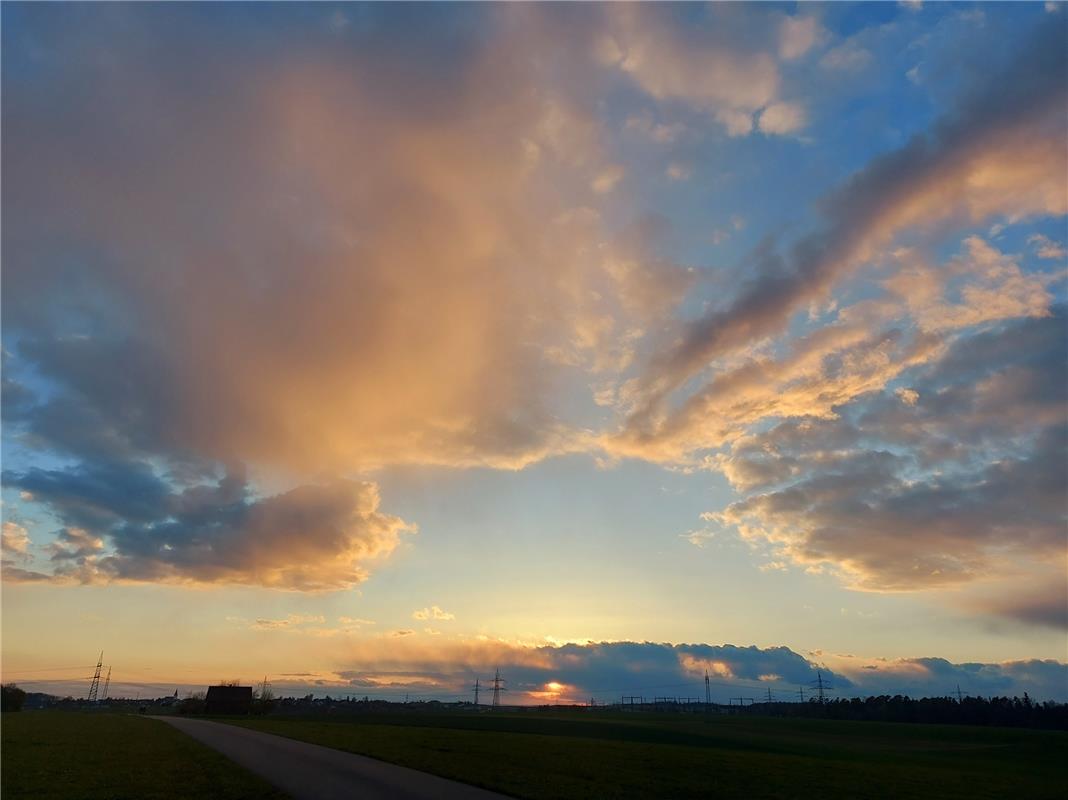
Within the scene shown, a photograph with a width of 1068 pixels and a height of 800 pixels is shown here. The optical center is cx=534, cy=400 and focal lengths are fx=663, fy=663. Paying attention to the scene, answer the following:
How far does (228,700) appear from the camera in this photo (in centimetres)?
15125

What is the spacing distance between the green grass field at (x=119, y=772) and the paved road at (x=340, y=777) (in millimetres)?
1360

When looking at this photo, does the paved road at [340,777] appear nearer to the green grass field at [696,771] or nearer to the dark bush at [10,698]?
the green grass field at [696,771]

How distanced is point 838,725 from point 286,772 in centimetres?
13516

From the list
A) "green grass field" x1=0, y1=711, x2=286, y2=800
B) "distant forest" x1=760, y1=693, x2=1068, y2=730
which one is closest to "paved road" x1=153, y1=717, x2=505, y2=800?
"green grass field" x1=0, y1=711, x2=286, y2=800

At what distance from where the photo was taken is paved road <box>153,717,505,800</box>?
28034mm

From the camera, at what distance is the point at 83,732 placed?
211 ft

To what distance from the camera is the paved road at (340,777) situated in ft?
92.0

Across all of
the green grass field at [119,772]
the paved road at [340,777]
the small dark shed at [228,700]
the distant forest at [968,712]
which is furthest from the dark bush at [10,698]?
the distant forest at [968,712]

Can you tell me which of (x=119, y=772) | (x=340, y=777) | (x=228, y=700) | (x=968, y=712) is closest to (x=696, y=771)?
(x=340, y=777)

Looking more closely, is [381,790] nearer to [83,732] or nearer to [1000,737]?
[83,732]

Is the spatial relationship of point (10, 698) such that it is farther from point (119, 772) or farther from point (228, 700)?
point (119, 772)

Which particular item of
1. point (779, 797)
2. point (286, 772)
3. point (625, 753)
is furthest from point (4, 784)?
point (625, 753)

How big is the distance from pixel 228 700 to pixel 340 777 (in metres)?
142

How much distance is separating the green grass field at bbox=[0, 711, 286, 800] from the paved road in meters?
1.36
